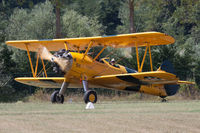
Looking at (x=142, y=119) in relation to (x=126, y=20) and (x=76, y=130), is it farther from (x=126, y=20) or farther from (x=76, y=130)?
(x=126, y=20)

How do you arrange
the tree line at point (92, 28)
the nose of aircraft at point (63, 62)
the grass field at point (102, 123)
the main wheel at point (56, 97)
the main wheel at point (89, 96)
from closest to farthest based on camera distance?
1. the grass field at point (102, 123)
2. the main wheel at point (89, 96)
3. the nose of aircraft at point (63, 62)
4. the main wheel at point (56, 97)
5. the tree line at point (92, 28)

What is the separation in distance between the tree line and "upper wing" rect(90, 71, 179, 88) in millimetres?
4152

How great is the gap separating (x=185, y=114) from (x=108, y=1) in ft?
193

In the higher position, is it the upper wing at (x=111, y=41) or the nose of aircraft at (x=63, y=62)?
the upper wing at (x=111, y=41)

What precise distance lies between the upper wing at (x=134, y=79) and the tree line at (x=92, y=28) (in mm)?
4152

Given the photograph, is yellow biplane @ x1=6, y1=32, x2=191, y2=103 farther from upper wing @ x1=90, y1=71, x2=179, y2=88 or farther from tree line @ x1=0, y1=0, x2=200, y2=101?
tree line @ x1=0, y1=0, x2=200, y2=101

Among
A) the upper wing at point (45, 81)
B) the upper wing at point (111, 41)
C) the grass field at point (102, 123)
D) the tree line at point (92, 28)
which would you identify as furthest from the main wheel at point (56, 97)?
the grass field at point (102, 123)

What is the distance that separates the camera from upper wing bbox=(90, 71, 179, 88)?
17.2 m

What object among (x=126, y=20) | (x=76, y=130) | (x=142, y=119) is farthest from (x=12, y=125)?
(x=126, y=20)

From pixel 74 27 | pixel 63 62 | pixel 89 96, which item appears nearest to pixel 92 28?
pixel 74 27

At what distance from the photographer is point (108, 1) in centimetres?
6912

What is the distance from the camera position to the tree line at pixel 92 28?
26250mm

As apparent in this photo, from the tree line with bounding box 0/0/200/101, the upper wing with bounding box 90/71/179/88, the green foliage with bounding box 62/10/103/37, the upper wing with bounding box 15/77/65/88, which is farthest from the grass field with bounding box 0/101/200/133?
the green foliage with bounding box 62/10/103/37

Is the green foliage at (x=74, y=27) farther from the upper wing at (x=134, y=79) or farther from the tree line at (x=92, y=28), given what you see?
the upper wing at (x=134, y=79)
